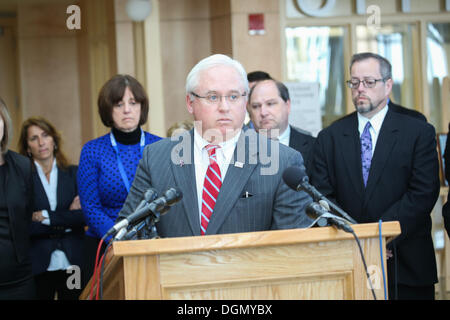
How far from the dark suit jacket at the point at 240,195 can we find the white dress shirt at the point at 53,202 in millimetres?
1980

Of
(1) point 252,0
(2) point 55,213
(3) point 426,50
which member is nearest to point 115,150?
(2) point 55,213

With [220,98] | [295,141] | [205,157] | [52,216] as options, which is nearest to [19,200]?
[52,216]

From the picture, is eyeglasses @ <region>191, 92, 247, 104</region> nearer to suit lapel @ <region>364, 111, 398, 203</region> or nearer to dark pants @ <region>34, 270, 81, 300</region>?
suit lapel @ <region>364, 111, 398, 203</region>

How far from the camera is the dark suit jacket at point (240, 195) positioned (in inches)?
111

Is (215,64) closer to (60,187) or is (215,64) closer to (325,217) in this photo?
(325,217)

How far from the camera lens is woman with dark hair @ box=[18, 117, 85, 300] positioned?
4.70 metres

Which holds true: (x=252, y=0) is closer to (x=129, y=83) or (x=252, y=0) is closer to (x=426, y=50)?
(x=426, y=50)

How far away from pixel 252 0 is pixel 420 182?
4.94m

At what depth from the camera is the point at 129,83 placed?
4250mm

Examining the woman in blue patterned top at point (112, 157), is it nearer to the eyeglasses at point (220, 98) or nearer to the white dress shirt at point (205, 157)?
the white dress shirt at point (205, 157)

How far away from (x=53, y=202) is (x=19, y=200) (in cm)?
105

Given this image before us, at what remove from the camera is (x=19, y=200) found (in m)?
3.96

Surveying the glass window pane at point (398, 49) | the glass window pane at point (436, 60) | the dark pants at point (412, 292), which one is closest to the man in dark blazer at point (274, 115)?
the dark pants at point (412, 292)

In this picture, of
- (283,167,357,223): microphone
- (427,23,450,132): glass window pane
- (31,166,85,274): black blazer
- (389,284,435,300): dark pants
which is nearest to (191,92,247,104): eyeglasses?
(283,167,357,223): microphone
